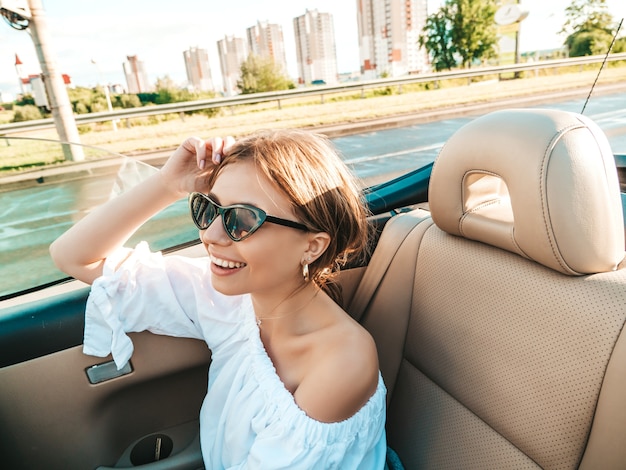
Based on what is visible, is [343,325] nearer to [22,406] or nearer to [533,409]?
[533,409]

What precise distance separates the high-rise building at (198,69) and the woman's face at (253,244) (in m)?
99.2

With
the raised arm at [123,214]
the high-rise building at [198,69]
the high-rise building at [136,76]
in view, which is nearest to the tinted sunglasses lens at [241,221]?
the raised arm at [123,214]

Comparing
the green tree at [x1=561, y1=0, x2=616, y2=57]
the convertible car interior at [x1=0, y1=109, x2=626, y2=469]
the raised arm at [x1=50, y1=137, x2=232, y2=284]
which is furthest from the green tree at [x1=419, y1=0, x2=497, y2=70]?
the raised arm at [x1=50, y1=137, x2=232, y2=284]

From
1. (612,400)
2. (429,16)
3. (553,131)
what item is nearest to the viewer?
(612,400)

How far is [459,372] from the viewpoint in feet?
4.34

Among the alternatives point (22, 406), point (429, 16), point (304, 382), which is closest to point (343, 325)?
point (304, 382)

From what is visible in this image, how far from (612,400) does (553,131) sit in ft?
2.00

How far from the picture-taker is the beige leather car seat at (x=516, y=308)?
3.40 feet

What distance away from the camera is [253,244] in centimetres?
113

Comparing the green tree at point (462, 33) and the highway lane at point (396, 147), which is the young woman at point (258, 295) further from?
the green tree at point (462, 33)

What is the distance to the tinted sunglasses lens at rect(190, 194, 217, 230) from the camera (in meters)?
1.20

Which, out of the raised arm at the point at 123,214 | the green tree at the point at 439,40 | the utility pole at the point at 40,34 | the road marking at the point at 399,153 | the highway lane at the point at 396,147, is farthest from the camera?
the green tree at the point at 439,40

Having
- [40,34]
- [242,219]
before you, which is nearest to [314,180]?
[242,219]

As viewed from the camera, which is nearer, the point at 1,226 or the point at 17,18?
the point at 1,226
